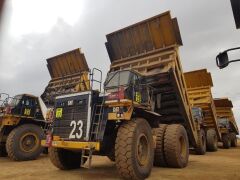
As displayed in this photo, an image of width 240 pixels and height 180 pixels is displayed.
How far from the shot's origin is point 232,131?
65.4 ft

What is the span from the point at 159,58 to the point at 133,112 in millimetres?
2972

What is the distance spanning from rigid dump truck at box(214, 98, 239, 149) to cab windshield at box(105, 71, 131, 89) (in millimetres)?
12452

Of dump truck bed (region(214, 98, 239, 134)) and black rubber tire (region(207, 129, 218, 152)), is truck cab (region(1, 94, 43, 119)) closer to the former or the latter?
black rubber tire (region(207, 129, 218, 152))

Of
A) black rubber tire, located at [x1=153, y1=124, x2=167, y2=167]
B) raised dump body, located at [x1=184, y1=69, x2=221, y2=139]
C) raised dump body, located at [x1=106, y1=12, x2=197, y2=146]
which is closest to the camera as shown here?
black rubber tire, located at [x1=153, y1=124, x2=167, y2=167]

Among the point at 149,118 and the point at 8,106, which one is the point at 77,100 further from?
the point at 8,106

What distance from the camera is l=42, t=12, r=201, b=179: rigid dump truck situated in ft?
18.3

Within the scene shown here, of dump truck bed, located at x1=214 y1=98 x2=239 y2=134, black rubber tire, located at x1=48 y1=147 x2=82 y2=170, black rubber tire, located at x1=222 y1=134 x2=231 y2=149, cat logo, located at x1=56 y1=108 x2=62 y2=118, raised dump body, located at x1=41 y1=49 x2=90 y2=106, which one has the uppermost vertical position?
raised dump body, located at x1=41 y1=49 x2=90 y2=106

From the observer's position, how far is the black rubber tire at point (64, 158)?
6.64 meters

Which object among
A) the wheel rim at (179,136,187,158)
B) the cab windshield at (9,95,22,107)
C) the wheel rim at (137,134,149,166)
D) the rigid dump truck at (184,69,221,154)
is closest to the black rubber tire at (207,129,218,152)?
the rigid dump truck at (184,69,221,154)

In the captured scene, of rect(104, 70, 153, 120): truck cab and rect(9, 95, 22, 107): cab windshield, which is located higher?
rect(9, 95, 22, 107): cab windshield

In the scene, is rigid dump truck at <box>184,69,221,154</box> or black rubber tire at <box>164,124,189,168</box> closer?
black rubber tire at <box>164,124,189,168</box>

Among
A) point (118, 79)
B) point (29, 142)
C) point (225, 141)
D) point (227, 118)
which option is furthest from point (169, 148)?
point (227, 118)

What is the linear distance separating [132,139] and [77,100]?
1.68 metres

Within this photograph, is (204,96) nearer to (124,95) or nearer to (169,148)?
(169,148)
